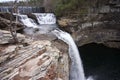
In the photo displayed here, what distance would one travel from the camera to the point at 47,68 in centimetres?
1125

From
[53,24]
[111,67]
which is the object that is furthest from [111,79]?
[53,24]

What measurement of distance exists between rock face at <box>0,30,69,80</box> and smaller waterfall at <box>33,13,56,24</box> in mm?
8580

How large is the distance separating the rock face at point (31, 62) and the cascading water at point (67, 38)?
70.5 inches

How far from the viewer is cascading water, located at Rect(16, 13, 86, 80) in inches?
608

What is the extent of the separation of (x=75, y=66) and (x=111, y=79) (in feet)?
15.3

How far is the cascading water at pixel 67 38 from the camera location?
1544cm

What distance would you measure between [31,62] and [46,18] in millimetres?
12052

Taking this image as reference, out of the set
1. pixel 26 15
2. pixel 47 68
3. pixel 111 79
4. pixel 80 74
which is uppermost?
pixel 26 15

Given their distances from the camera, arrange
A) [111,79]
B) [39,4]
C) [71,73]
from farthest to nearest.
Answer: [39,4], [111,79], [71,73]

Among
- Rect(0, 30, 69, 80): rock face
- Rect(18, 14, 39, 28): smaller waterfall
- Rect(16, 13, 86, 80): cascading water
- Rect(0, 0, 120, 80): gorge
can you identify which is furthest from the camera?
Rect(18, 14, 39, 28): smaller waterfall

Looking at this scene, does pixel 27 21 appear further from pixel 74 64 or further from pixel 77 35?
pixel 74 64

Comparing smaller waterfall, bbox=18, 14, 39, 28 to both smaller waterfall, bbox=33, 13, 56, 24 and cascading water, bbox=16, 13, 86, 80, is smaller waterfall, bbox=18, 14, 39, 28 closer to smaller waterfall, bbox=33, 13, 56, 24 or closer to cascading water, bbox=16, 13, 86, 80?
cascading water, bbox=16, 13, 86, 80

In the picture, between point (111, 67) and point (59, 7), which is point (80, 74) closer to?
point (111, 67)

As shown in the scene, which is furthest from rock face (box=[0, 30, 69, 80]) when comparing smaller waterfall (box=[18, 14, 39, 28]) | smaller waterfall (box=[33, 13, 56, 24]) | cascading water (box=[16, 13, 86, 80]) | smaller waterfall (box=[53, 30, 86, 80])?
smaller waterfall (box=[33, 13, 56, 24])
